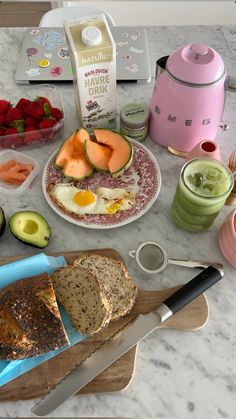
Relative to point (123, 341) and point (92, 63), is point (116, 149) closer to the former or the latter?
point (92, 63)

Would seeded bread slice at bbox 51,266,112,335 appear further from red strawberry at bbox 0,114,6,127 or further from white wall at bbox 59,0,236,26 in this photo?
white wall at bbox 59,0,236,26

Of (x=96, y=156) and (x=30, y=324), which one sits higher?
(x=96, y=156)

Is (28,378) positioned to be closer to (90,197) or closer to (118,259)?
(118,259)

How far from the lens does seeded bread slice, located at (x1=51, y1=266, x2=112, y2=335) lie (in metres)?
0.86

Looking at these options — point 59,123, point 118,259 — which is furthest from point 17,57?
point 118,259

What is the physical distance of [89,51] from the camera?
101 cm

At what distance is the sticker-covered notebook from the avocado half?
1.93ft

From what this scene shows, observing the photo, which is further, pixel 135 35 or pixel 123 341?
pixel 135 35

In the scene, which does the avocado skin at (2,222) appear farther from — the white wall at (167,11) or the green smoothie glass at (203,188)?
the white wall at (167,11)

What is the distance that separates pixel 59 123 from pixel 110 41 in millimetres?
305

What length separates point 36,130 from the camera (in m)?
1.19

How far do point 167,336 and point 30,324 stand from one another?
324 millimetres

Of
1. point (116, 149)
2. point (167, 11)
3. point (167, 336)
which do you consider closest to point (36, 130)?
point (116, 149)

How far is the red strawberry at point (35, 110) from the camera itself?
1196 millimetres
